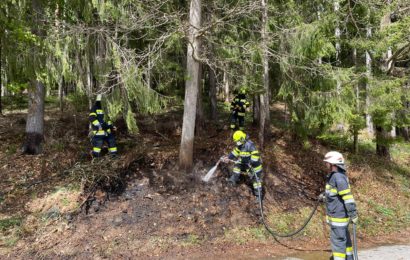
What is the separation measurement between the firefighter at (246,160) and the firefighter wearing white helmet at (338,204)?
2877 mm

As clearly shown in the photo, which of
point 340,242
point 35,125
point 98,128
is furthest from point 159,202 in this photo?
point 35,125

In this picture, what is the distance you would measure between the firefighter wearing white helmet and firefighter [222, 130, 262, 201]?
288 cm

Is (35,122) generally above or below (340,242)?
above

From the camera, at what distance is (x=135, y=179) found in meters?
9.17

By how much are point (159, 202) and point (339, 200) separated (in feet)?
14.4

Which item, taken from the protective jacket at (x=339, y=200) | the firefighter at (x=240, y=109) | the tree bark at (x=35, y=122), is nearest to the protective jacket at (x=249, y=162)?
the protective jacket at (x=339, y=200)

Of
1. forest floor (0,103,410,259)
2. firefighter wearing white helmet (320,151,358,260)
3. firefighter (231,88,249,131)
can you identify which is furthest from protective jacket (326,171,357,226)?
firefighter (231,88,249,131)

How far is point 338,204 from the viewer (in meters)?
5.88

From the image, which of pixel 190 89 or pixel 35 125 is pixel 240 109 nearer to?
pixel 190 89

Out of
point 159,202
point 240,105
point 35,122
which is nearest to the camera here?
point 159,202

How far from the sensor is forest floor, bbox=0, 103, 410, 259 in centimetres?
729

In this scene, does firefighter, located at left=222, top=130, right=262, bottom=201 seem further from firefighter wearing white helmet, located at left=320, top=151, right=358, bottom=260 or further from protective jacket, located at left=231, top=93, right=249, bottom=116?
protective jacket, located at left=231, top=93, right=249, bottom=116

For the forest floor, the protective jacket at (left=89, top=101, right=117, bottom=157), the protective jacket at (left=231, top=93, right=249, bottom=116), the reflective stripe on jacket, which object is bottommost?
the forest floor

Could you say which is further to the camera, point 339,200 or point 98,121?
point 98,121
